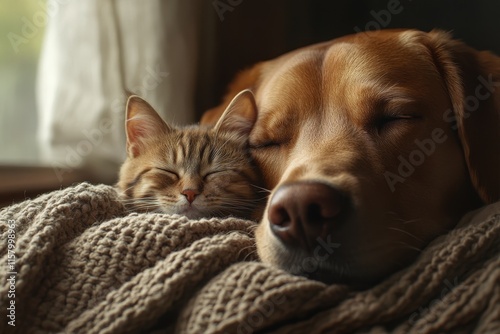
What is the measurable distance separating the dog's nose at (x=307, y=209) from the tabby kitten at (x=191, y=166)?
1.08ft

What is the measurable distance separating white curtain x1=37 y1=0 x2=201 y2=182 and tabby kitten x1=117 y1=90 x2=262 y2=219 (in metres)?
0.78

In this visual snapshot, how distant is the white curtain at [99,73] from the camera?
224cm

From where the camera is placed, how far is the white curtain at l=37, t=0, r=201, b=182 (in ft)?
7.34

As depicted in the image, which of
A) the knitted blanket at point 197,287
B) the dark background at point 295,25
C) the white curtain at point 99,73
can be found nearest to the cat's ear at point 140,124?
the knitted blanket at point 197,287

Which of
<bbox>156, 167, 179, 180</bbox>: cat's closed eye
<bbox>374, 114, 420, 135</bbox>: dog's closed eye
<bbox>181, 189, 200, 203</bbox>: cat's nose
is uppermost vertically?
<bbox>374, 114, 420, 135</bbox>: dog's closed eye

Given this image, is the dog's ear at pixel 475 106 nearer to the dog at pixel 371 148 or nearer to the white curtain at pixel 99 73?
the dog at pixel 371 148

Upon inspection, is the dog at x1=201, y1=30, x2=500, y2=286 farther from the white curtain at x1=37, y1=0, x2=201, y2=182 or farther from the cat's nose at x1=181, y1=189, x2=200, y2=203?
the white curtain at x1=37, y1=0, x2=201, y2=182

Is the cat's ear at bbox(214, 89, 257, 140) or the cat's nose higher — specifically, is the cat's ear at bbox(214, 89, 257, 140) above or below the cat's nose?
above

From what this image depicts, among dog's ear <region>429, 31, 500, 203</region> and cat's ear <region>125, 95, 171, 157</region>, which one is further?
cat's ear <region>125, 95, 171, 157</region>

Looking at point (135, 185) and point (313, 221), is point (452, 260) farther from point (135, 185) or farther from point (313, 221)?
point (135, 185)

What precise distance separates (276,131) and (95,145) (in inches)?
46.9

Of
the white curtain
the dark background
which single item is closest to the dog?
the white curtain

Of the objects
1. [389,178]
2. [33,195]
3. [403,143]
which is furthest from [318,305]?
[33,195]

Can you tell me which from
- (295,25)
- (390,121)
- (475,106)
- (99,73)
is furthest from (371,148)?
(295,25)
